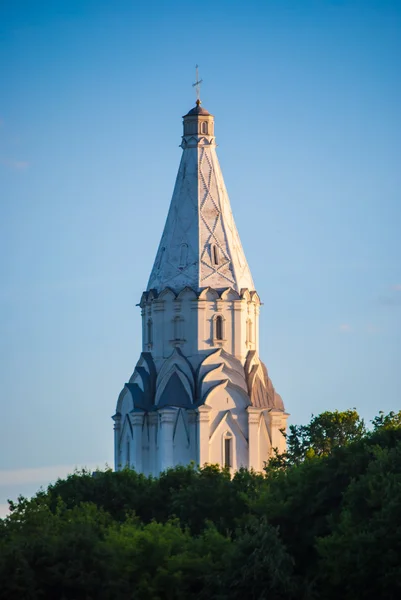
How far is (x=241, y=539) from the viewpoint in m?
52.5

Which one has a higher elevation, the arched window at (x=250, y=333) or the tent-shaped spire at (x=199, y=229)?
A: the tent-shaped spire at (x=199, y=229)

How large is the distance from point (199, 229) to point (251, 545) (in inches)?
1231

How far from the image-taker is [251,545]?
52031 millimetres

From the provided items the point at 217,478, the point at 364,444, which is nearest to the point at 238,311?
the point at 217,478

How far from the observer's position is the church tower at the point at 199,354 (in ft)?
267

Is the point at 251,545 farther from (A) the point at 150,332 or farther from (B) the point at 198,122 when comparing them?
(B) the point at 198,122

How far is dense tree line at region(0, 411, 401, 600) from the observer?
166 feet

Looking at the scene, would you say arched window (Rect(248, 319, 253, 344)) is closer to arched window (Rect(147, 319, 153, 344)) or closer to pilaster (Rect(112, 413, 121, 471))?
arched window (Rect(147, 319, 153, 344))

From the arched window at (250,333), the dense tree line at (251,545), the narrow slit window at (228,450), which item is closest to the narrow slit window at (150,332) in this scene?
the arched window at (250,333)

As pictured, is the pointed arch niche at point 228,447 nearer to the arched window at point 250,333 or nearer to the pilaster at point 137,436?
the pilaster at point 137,436

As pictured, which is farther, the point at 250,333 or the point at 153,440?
the point at 250,333

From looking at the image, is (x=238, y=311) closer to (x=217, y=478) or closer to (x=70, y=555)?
(x=217, y=478)

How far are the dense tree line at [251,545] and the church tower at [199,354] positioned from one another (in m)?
20.4

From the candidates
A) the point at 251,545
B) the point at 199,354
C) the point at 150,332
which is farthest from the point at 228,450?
the point at 251,545
